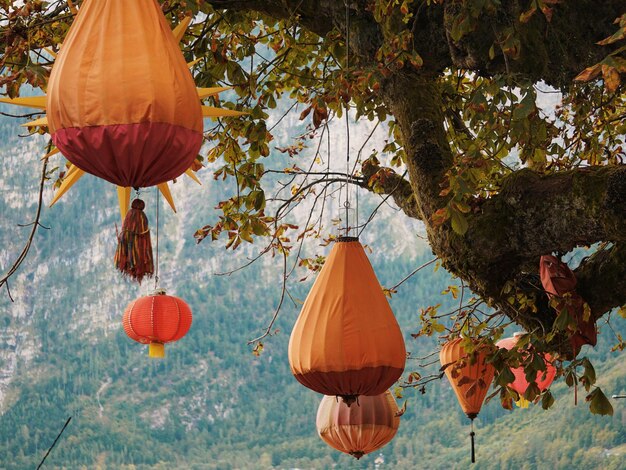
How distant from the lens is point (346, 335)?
11.5 ft

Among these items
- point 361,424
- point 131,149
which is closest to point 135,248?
point 131,149

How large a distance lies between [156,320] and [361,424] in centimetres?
191

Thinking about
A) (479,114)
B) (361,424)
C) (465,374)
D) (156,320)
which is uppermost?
(156,320)

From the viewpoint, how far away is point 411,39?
3654 millimetres

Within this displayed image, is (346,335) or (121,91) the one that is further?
(346,335)

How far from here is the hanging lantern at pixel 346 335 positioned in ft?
11.5

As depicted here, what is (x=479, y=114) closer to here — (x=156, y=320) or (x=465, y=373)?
(x=465, y=373)

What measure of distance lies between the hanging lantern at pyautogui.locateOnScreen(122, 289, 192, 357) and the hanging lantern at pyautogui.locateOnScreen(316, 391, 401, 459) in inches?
62.6

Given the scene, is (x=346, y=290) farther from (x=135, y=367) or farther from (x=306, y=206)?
(x=306, y=206)

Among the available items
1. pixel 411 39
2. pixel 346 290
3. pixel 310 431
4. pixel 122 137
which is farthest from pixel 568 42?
pixel 310 431

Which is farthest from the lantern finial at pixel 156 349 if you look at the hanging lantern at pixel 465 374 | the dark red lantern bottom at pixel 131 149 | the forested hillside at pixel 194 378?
the forested hillside at pixel 194 378

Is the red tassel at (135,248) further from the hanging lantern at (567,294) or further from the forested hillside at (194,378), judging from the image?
the forested hillside at (194,378)

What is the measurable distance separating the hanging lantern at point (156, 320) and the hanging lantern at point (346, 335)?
11.5 feet

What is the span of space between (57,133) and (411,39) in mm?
1470
